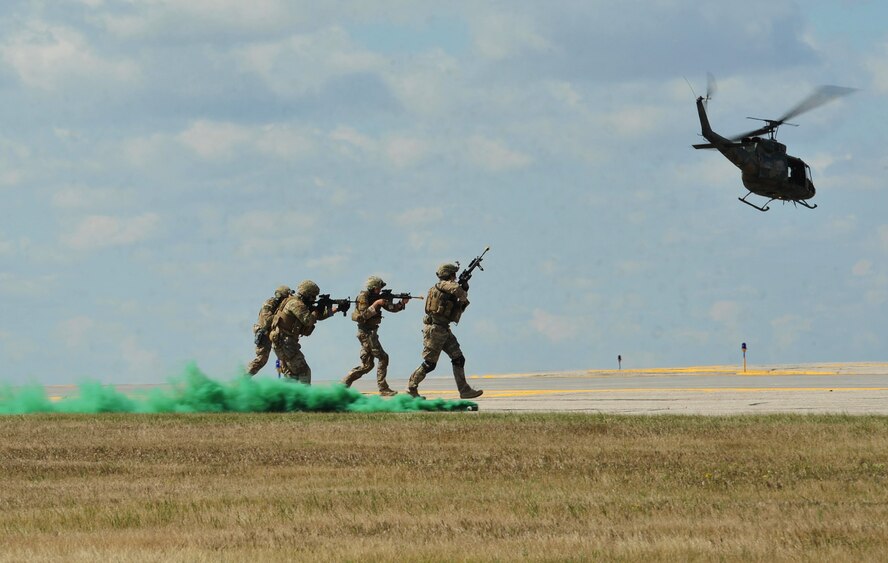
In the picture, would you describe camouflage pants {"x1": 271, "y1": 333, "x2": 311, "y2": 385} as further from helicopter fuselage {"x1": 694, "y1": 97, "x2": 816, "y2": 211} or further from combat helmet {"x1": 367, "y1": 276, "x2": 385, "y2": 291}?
helicopter fuselage {"x1": 694, "y1": 97, "x2": 816, "y2": 211}

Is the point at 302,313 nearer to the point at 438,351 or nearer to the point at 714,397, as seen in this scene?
the point at 438,351

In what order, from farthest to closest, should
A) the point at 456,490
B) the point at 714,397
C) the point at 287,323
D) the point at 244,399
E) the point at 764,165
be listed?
the point at 764,165, the point at 714,397, the point at 287,323, the point at 244,399, the point at 456,490

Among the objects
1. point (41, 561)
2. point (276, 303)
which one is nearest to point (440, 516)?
point (41, 561)

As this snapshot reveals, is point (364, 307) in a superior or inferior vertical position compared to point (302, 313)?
superior

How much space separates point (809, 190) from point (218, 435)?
24.9 meters

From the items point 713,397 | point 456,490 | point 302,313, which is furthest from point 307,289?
point 456,490

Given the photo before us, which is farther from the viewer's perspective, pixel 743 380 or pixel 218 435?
pixel 743 380

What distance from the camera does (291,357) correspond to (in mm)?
28422

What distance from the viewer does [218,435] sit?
66.3 ft

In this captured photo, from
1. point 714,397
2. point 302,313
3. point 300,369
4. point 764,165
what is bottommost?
point 714,397

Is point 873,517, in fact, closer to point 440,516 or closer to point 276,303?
point 440,516

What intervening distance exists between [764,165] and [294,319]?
16.3 metres

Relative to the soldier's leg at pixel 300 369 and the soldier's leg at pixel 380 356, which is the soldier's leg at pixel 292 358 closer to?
the soldier's leg at pixel 300 369

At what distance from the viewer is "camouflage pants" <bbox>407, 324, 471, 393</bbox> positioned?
2841 cm
